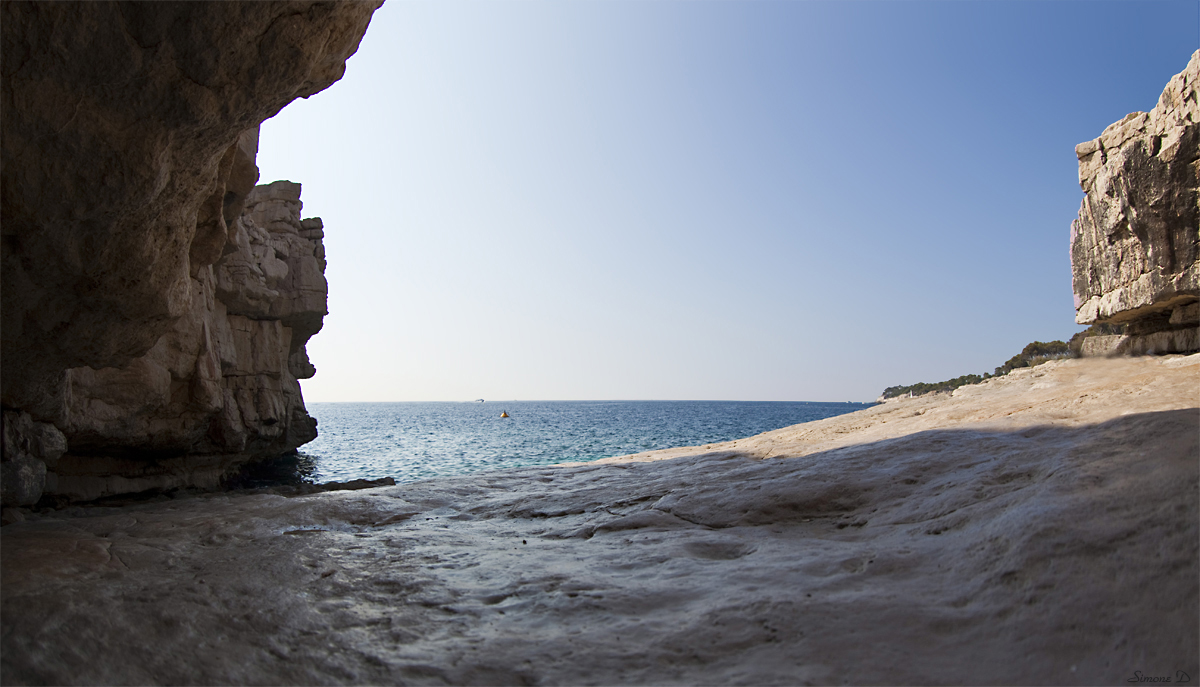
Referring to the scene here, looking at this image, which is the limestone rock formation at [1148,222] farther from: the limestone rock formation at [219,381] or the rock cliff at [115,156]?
the limestone rock formation at [219,381]

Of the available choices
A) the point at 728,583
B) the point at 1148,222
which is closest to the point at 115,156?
the point at 728,583

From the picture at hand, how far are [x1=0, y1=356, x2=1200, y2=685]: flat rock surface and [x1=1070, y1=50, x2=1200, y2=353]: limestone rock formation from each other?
6.58m

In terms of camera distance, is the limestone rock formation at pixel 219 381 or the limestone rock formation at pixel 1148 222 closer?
the limestone rock formation at pixel 1148 222

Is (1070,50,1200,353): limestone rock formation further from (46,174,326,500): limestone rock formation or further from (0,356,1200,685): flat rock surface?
(46,174,326,500): limestone rock formation

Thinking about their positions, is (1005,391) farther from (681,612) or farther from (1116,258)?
(681,612)

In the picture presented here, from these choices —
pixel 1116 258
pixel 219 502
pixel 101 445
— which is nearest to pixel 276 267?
pixel 101 445

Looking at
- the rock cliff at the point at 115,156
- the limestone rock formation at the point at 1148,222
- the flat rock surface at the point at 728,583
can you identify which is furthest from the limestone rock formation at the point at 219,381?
the limestone rock formation at the point at 1148,222

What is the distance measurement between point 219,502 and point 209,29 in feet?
24.1

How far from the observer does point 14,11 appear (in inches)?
177

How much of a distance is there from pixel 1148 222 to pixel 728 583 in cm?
1350

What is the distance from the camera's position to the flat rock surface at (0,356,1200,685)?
277 cm

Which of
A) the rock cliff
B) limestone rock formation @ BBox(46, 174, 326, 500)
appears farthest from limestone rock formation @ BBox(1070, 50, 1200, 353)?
limestone rock formation @ BBox(46, 174, 326, 500)

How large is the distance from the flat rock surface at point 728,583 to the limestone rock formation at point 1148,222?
6.58 metres

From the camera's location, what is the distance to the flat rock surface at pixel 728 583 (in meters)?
2.77
